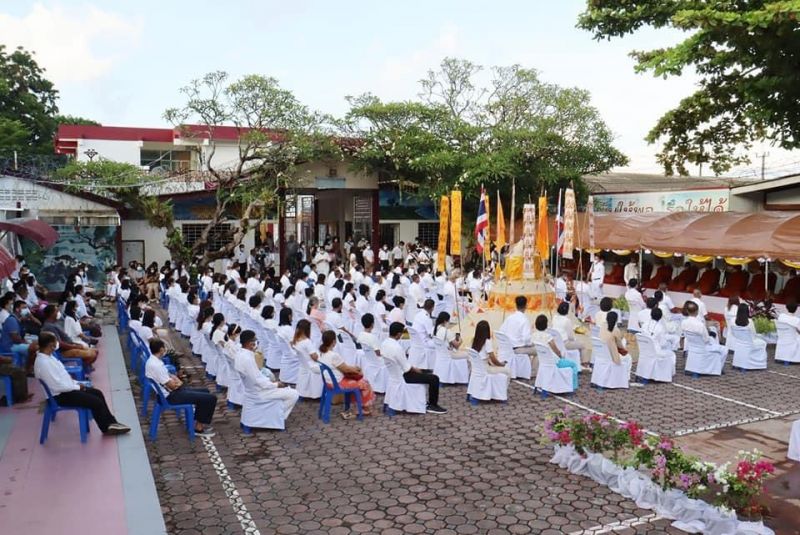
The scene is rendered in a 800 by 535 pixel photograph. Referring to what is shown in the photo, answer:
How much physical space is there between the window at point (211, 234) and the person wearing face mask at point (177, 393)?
17.1 metres

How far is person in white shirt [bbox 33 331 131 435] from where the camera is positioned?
7527mm

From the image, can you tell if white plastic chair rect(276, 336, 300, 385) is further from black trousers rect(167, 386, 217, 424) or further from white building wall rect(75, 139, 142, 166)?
white building wall rect(75, 139, 142, 166)

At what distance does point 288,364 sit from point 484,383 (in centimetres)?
302

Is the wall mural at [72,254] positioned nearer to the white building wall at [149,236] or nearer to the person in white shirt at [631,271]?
the white building wall at [149,236]

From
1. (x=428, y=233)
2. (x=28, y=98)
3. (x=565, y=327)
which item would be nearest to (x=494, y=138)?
(x=428, y=233)

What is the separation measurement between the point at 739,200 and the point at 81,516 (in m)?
18.9

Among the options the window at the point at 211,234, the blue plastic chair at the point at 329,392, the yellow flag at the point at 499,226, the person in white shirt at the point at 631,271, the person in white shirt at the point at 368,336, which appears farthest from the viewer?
the window at the point at 211,234

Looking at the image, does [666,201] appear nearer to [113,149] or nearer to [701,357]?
[701,357]

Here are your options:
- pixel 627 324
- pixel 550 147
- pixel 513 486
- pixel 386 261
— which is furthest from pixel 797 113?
pixel 386 261

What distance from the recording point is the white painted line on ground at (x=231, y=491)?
5801 millimetres

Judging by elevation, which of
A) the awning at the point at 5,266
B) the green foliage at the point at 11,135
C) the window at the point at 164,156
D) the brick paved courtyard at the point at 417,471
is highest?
the green foliage at the point at 11,135

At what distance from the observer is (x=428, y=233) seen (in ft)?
91.7

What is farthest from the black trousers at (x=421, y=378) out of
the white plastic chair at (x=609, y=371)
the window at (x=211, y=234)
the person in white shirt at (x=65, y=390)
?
the window at (x=211, y=234)

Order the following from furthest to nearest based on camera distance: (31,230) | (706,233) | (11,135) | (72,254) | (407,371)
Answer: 1. (11,135)
2. (72,254)
3. (706,233)
4. (31,230)
5. (407,371)
